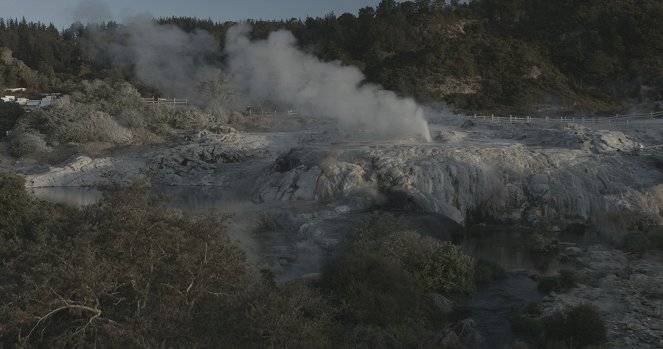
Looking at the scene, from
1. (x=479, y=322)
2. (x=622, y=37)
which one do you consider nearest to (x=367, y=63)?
(x=622, y=37)

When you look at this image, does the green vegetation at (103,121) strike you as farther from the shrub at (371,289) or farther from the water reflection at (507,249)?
the shrub at (371,289)

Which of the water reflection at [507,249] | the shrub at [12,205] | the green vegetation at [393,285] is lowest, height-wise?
the water reflection at [507,249]

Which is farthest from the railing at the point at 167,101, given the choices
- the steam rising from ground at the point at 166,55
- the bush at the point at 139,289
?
the bush at the point at 139,289

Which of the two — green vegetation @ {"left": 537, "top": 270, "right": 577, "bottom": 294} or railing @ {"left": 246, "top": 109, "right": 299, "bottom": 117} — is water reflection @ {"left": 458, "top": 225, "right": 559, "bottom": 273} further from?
railing @ {"left": 246, "top": 109, "right": 299, "bottom": 117}

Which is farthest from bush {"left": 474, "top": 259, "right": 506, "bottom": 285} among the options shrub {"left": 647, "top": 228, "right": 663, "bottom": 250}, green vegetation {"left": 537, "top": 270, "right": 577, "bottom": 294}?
shrub {"left": 647, "top": 228, "right": 663, "bottom": 250}

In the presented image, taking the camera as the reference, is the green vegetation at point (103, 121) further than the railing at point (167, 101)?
No

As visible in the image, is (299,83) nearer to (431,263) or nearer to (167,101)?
(431,263)

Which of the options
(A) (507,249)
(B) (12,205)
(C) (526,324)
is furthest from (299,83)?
(C) (526,324)
